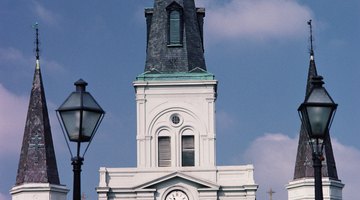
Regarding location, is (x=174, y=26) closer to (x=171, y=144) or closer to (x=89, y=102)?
(x=171, y=144)

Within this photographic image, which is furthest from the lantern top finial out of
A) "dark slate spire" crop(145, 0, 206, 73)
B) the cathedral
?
"dark slate spire" crop(145, 0, 206, 73)

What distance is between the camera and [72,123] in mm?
19047

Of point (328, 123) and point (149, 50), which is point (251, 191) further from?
point (328, 123)

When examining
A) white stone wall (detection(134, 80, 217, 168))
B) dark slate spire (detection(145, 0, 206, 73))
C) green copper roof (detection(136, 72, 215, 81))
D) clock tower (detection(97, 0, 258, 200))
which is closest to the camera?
clock tower (detection(97, 0, 258, 200))

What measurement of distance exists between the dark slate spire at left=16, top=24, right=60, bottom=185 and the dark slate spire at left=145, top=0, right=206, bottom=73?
790 centimetres

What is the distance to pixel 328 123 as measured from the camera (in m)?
18.9

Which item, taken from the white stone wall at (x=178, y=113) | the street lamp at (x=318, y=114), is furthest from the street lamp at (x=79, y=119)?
the white stone wall at (x=178, y=113)

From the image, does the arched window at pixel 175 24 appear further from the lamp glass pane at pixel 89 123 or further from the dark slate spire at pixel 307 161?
the lamp glass pane at pixel 89 123

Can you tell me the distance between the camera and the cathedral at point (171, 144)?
7469cm

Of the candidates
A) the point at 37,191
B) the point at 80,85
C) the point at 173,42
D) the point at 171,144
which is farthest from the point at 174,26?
the point at 80,85

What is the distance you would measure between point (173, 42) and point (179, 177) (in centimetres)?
982

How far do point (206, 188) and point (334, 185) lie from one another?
29.4 feet

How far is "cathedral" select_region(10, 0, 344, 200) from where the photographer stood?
74688 mm

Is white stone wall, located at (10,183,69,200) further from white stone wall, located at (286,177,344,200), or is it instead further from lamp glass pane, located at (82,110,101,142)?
lamp glass pane, located at (82,110,101,142)
